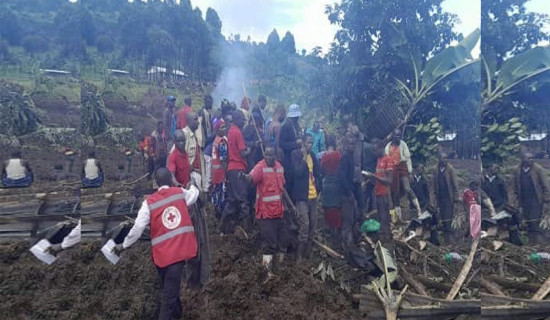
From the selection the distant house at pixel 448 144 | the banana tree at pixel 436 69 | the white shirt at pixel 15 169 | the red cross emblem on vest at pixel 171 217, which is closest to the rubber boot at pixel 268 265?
the red cross emblem on vest at pixel 171 217

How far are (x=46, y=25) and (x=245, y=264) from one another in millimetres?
2938

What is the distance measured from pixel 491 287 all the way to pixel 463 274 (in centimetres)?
34

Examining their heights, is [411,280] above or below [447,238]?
below

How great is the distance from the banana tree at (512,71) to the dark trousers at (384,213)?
4.59ft

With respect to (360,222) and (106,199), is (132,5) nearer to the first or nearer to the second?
(106,199)

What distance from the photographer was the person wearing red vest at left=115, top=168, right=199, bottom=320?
4672 millimetres

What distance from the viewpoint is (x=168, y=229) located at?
4.71 metres

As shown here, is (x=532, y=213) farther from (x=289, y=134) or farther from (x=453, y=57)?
(x=289, y=134)

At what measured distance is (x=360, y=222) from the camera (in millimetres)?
5434

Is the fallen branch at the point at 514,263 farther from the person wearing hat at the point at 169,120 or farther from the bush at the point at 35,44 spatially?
the bush at the point at 35,44

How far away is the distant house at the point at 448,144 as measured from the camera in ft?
17.2

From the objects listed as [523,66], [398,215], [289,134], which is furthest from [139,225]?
[523,66]

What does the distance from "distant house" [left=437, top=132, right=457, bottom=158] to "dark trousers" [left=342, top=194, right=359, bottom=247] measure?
1.02 meters

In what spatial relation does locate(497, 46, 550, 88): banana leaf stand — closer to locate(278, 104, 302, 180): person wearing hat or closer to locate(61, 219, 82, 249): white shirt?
locate(278, 104, 302, 180): person wearing hat
